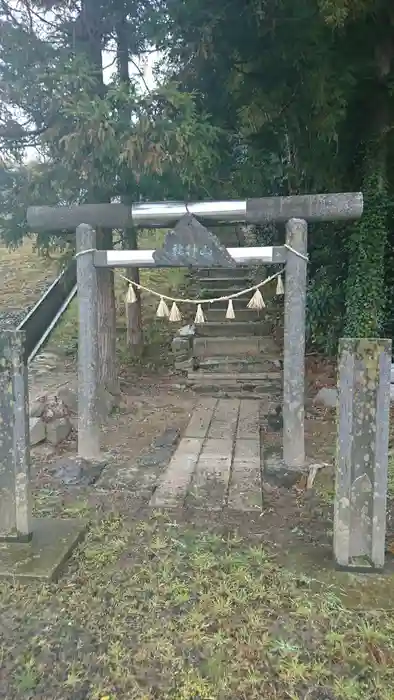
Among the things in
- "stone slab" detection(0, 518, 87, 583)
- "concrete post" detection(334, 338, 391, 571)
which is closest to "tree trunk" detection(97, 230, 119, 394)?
"stone slab" detection(0, 518, 87, 583)

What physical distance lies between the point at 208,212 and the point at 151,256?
641mm

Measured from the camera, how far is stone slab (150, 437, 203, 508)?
384cm

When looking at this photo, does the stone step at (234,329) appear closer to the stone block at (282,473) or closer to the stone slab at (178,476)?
the stone slab at (178,476)

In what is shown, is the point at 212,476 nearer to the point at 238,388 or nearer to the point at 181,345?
the point at 238,388

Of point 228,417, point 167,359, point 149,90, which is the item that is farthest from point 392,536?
point 167,359

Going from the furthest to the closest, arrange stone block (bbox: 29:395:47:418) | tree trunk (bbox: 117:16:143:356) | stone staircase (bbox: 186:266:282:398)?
stone staircase (bbox: 186:266:282:398) → tree trunk (bbox: 117:16:143:356) → stone block (bbox: 29:395:47:418)

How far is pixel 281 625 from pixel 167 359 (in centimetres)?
622

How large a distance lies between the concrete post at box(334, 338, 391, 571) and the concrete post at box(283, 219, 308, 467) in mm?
1666

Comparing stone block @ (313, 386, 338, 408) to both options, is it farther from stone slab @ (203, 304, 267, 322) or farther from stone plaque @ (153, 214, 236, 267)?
stone plaque @ (153, 214, 236, 267)

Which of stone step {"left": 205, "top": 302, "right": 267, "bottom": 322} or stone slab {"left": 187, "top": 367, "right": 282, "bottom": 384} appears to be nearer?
stone slab {"left": 187, "top": 367, "right": 282, "bottom": 384}

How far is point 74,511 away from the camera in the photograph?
3.71 meters

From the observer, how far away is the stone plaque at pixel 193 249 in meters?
4.51

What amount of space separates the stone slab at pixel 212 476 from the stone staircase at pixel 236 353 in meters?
2.15

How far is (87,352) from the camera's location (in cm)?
486
